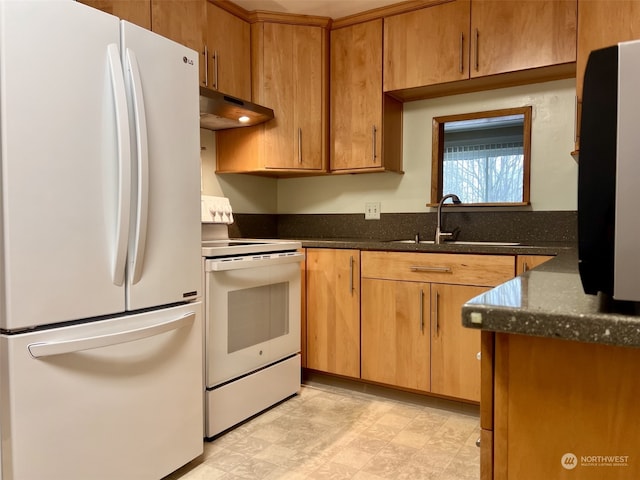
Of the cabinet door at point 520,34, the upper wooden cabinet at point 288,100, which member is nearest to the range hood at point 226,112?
the upper wooden cabinet at point 288,100

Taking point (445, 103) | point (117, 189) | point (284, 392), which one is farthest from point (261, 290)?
point (445, 103)

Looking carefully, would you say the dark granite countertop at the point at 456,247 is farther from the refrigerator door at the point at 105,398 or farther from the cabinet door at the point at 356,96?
the refrigerator door at the point at 105,398

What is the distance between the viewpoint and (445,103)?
2.90 m

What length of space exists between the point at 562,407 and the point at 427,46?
2434mm

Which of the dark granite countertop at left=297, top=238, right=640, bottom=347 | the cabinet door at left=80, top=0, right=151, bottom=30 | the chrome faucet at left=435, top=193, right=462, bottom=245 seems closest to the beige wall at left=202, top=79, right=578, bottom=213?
the chrome faucet at left=435, top=193, right=462, bottom=245

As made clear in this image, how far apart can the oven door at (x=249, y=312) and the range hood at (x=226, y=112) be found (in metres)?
0.85

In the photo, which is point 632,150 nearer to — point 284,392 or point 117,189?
point 117,189

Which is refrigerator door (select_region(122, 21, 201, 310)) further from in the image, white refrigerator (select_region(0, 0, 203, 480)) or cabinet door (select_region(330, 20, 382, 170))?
cabinet door (select_region(330, 20, 382, 170))

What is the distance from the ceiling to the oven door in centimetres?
149

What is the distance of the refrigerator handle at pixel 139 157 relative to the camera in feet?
5.01

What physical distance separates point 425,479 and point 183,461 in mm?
941

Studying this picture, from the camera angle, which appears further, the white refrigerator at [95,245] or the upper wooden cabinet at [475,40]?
the upper wooden cabinet at [475,40]

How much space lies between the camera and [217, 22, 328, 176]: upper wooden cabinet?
2881 mm

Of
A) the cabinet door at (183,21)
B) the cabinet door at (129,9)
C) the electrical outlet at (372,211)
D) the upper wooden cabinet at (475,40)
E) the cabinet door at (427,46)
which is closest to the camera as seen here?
the cabinet door at (129,9)
